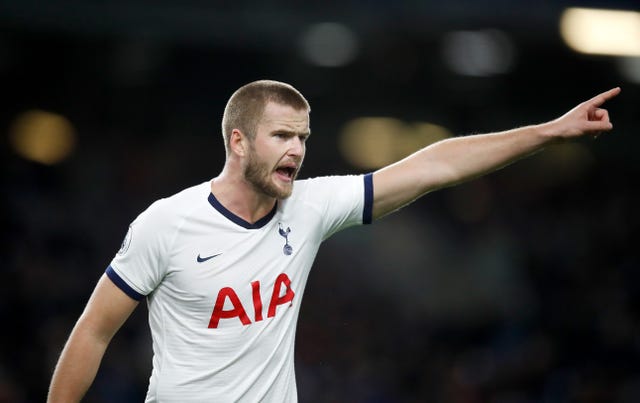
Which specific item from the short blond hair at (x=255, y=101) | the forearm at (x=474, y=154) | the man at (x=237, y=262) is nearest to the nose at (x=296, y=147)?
the man at (x=237, y=262)

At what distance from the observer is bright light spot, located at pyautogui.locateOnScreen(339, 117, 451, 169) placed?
52.5 ft

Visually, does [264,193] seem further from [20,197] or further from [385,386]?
[20,197]

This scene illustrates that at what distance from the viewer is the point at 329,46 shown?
14.6m

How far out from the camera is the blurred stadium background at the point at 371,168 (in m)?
11.4

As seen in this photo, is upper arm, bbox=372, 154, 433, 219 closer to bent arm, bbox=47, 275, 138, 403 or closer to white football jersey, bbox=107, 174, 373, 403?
white football jersey, bbox=107, 174, 373, 403

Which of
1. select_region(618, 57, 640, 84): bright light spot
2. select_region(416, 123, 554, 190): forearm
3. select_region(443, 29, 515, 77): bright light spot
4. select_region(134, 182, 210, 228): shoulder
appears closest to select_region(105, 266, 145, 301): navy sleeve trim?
select_region(134, 182, 210, 228): shoulder

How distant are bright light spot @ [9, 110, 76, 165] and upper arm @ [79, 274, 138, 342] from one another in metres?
10.4

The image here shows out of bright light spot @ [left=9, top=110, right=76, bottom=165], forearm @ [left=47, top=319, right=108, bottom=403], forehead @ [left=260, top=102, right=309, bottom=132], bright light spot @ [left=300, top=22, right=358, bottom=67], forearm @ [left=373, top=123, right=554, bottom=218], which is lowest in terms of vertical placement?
forearm @ [left=47, top=319, right=108, bottom=403]

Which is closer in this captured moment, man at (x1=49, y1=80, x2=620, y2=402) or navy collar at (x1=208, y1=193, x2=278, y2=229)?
man at (x1=49, y1=80, x2=620, y2=402)

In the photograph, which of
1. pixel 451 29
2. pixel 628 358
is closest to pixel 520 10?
pixel 451 29

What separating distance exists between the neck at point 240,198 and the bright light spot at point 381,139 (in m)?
11.5

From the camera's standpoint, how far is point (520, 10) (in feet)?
40.3

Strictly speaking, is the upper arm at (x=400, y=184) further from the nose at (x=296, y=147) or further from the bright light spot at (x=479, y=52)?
the bright light spot at (x=479, y=52)

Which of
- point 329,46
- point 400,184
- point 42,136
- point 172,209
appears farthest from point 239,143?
point 42,136
